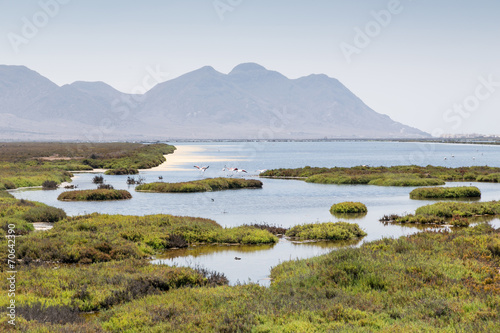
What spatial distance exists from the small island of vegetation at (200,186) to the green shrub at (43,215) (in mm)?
20446

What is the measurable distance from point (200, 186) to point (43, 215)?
2336 centimetres

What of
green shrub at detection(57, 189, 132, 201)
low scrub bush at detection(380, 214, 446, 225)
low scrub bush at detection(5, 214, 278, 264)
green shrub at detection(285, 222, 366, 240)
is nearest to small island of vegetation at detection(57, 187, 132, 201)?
green shrub at detection(57, 189, 132, 201)

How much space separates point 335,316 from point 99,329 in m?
5.18

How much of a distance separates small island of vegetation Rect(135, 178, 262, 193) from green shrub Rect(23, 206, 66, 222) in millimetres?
20446

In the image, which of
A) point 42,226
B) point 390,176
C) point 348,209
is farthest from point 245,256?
point 390,176

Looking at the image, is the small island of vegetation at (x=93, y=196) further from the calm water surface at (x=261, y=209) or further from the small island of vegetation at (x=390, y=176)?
the small island of vegetation at (x=390, y=176)

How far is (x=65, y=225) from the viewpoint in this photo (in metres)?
25.0

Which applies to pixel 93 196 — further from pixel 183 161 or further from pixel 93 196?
pixel 183 161

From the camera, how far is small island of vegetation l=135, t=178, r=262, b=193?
5012cm

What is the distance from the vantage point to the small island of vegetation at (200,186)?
164ft

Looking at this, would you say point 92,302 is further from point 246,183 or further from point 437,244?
point 246,183

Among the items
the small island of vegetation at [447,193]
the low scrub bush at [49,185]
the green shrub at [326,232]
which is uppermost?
the small island of vegetation at [447,193]

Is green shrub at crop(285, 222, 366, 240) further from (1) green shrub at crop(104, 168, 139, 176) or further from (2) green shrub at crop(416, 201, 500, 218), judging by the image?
(1) green shrub at crop(104, 168, 139, 176)

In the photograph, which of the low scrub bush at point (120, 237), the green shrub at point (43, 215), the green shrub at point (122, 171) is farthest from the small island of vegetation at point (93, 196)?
the green shrub at point (122, 171)
